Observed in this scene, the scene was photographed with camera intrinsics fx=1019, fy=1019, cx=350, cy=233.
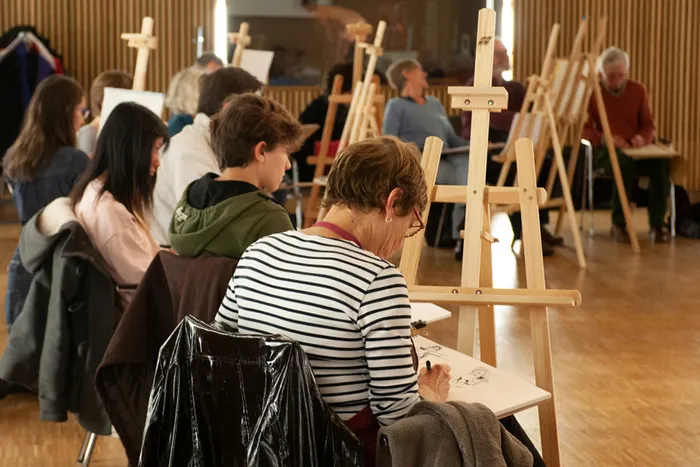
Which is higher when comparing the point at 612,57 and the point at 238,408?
the point at 612,57

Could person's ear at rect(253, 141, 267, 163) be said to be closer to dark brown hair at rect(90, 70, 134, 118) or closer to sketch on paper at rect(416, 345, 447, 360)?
sketch on paper at rect(416, 345, 447, 360)

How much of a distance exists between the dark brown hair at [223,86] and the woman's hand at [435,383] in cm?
194

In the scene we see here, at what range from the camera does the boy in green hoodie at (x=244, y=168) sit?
264 centimetres

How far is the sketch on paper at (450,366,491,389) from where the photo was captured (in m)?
2.26

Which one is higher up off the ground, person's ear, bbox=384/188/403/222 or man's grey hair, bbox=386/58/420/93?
man's grey hair, bbox=386/58/420/93

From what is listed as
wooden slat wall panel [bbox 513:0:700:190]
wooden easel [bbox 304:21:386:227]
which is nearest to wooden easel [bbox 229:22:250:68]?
wooden easel [bbox 304:21:386:227]

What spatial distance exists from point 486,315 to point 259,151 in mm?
786

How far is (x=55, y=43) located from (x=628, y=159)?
5744 mm

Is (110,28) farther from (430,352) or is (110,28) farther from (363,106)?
(430,352)

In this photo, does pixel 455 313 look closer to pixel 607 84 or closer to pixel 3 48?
pixel 607 84

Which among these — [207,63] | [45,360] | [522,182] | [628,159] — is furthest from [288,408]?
[628,159]

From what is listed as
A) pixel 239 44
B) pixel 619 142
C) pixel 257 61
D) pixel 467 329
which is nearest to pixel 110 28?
pixel 257 61

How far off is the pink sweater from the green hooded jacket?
451 mm

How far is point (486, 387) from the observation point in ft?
7.30
